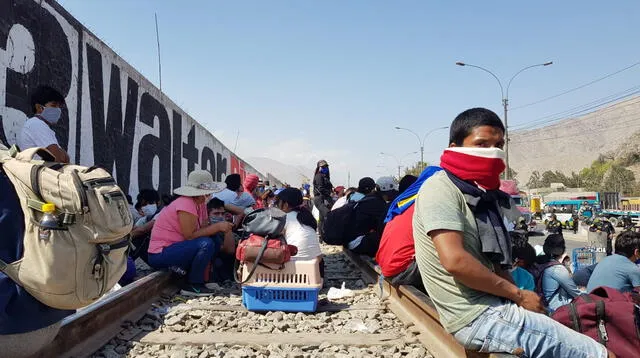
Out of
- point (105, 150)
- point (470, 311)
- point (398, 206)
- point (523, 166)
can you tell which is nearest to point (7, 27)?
point (105, 150)

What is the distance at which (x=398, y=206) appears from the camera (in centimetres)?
472

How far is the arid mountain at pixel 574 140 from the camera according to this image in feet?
376

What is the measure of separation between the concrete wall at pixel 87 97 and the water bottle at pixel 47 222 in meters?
4.92

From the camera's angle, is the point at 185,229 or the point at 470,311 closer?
the point at 470,311

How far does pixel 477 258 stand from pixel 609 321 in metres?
1.06

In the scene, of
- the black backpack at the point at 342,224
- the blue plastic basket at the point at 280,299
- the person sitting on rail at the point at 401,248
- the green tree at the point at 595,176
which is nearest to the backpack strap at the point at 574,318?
the person sitting on rail at the point at 401,248

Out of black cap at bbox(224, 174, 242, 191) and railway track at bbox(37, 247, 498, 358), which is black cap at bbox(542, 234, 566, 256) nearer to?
railway track at bbox(37, 247, 498, 358)

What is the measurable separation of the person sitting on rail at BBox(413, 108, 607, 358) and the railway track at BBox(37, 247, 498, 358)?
49 centimetres

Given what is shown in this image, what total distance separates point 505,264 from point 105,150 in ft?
28.8

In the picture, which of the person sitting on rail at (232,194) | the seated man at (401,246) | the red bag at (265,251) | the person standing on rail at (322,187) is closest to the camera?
the seated man at (401,246)

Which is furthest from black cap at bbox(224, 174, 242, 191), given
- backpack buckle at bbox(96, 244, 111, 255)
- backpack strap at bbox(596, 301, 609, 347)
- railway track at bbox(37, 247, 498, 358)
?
backpack strap at bbox(596, 301, 609, 347)

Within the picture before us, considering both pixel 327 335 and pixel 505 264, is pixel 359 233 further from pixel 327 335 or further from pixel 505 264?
pixel 505 264

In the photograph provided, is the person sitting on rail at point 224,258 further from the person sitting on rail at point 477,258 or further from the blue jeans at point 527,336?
the blue jeans at point 527,336

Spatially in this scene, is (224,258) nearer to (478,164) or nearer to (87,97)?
(87,97)
